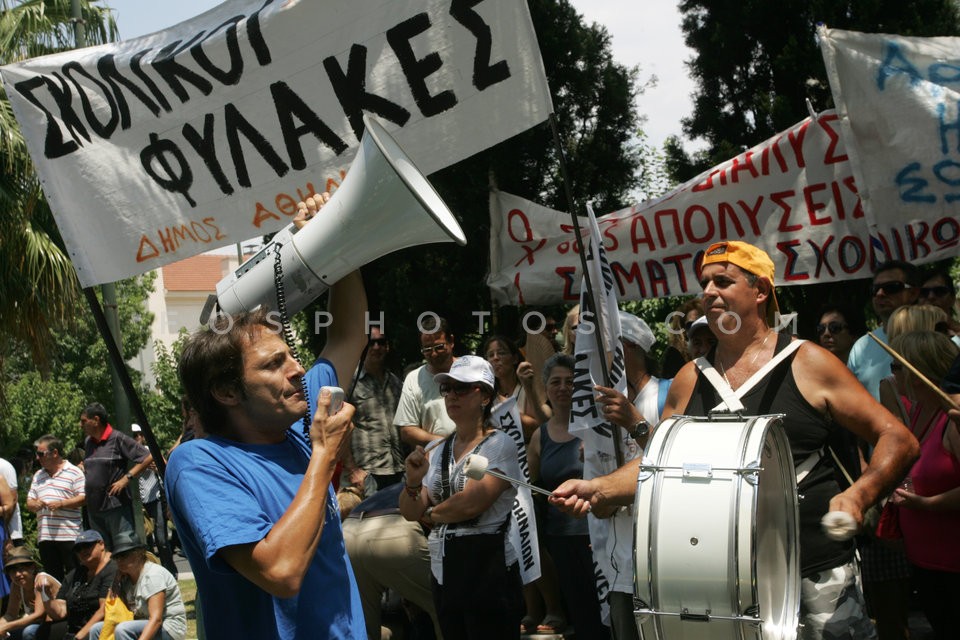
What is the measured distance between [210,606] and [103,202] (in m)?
3.10

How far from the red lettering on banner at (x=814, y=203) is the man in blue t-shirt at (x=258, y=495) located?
410cm

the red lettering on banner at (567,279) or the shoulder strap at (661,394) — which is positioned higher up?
the red lettering on banner at (567,279)

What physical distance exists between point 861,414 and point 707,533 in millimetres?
897

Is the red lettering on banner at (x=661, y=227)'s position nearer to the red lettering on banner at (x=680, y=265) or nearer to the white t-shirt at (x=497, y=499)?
the red lettering on banner at (x=680, y=265)

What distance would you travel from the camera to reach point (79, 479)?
11484mm

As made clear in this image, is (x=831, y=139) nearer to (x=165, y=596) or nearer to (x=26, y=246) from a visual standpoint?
(x=165, y=596)

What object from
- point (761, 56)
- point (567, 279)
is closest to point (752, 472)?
point (567, 279)

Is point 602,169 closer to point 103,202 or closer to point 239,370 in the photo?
point 103,202

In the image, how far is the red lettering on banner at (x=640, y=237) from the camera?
6773mm

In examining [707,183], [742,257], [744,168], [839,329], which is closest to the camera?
[742,257]

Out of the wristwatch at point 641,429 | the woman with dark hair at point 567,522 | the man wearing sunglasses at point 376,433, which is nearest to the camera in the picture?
the wristwatch at point 641,429

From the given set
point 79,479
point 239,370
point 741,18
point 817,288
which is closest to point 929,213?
point 817,288

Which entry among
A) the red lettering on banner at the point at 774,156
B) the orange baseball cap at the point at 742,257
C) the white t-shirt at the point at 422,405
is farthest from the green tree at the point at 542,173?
the orange baseball cap at the point at 742,257

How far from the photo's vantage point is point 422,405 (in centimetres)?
696
